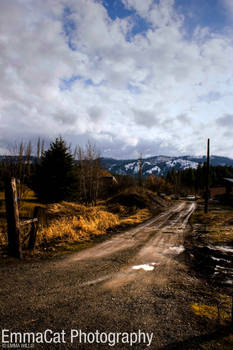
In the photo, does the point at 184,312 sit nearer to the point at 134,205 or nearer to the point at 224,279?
the point at 224,279

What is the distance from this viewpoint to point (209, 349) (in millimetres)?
2387

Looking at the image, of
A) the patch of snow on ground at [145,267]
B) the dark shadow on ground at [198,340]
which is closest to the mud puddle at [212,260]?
the patch of snow on ground at [145,267]

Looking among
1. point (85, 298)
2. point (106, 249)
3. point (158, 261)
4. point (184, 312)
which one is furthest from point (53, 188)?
point (184, 312)

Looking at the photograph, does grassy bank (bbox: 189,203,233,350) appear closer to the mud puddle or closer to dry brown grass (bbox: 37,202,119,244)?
the mud puddle

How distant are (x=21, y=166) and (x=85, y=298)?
10022 mm

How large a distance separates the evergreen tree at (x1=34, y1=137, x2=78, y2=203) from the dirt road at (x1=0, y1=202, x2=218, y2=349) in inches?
452

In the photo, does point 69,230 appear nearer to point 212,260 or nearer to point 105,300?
point 105,300

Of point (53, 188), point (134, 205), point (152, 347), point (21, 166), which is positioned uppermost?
point (21, 166)

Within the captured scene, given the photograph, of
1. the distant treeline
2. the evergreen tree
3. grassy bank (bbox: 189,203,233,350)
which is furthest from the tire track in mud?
the distant treeline

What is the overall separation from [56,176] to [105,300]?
14.5 m

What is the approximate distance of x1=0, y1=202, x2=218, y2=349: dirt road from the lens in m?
2.71

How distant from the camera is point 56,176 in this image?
54.7ft

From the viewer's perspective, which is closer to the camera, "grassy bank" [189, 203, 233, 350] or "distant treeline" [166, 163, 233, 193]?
"grassy bank" [189, 203, 233, 350]

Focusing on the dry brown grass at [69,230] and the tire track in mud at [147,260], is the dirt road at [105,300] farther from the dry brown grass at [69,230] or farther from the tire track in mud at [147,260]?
the dry brown grass at [69,230]
